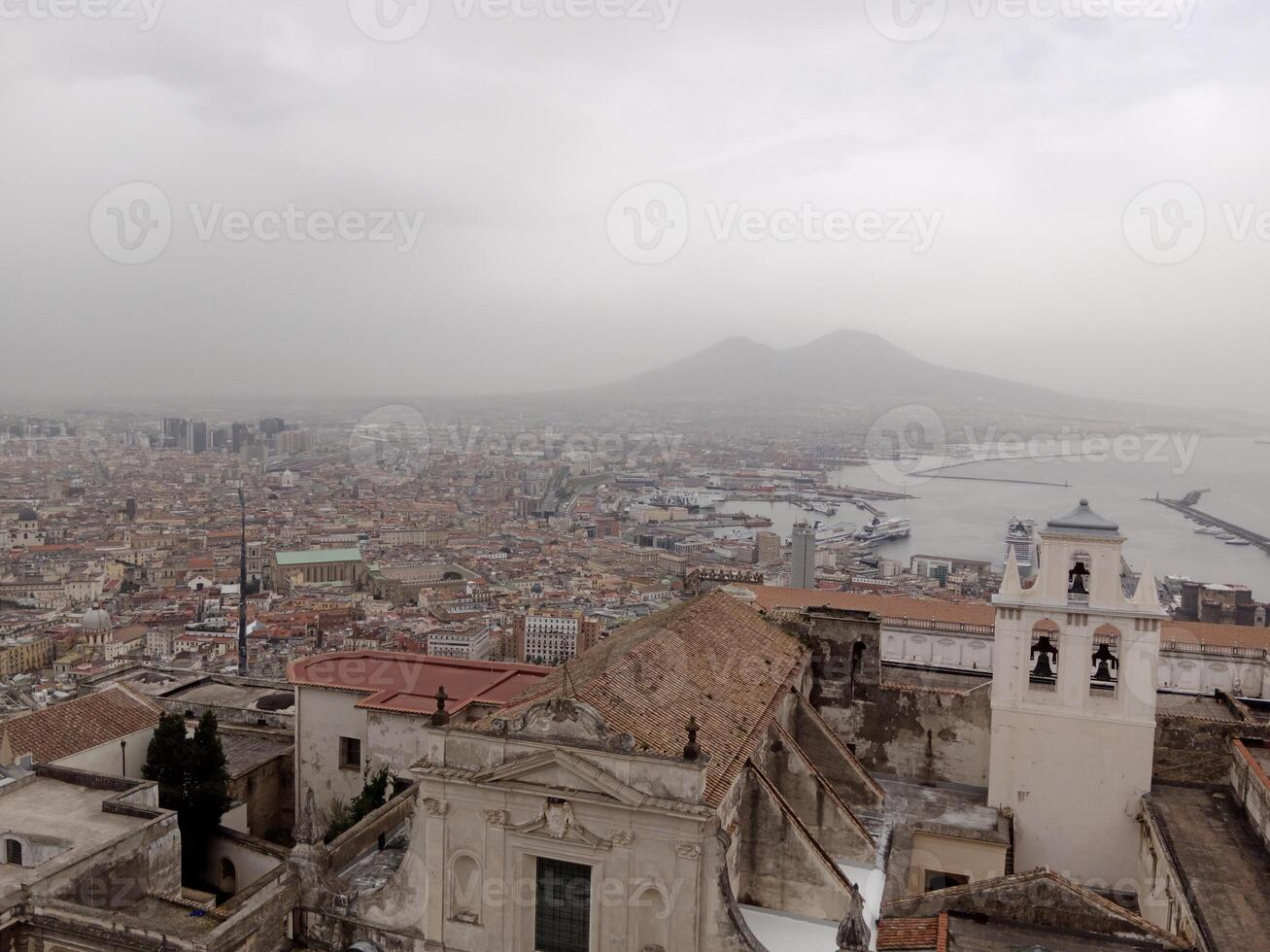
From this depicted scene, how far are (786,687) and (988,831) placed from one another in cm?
291

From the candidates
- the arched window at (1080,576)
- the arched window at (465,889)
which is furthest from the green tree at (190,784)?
the arched window at (1080,576)

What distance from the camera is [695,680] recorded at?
391 inches

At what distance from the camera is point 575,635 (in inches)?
1719

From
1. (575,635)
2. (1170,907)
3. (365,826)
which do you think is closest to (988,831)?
(1170,907)

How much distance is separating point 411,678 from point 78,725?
16.3 ft

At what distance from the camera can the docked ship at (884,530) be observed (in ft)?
219

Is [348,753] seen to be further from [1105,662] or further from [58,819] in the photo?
[1105,662]

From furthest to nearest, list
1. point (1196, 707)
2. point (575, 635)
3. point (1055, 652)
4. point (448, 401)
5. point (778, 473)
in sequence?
point (448, 401)
point (778, 473)
point (575, 635)
point (1196, 707)
point (1055, 652)

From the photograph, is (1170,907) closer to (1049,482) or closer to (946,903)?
(946,903)

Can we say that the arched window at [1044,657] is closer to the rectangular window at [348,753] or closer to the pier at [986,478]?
the rectangular window at [348,753]

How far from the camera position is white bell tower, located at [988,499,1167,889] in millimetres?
10992

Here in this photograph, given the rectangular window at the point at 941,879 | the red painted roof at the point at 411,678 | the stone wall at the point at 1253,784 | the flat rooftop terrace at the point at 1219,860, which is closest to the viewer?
the flat rooftop terrace at the point at 1219,860

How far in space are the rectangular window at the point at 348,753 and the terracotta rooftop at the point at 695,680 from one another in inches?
214

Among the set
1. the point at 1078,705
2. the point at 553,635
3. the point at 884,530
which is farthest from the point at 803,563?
the point at 884,530
